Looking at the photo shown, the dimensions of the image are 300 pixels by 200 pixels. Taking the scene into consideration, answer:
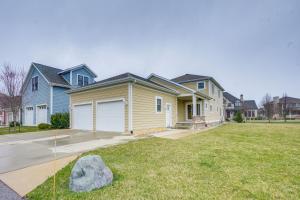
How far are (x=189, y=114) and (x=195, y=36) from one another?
29.0ft

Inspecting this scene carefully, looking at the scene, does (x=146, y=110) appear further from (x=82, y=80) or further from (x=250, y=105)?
(x=250, y=105)

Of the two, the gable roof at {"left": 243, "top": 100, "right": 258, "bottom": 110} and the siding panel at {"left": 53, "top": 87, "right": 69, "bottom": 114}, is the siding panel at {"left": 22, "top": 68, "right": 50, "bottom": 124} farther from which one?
the gable roof at {"left": 243, "top": 100, "right": 258, "bottom": 110}

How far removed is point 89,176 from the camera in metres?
3.53

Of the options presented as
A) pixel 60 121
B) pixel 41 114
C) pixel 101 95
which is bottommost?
pixel 60 121

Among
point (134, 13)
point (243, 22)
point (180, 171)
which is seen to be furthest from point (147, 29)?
point (180, 171)

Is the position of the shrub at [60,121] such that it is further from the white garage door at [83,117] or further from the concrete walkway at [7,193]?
the concrete walkway at [7,193]

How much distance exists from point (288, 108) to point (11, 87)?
55500 mm

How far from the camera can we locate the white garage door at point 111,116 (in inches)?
447

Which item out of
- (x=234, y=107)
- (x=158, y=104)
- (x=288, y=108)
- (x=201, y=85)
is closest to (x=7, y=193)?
(x=158, y=104)

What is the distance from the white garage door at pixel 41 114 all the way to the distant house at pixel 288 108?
49533 millimetres

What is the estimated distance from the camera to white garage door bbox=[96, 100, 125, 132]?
1135 centimetres

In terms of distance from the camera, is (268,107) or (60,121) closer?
(60,121)

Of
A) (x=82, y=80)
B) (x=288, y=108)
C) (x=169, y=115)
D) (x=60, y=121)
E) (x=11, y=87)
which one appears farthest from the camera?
(x=288, y=108)

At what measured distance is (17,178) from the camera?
13.5 feet
